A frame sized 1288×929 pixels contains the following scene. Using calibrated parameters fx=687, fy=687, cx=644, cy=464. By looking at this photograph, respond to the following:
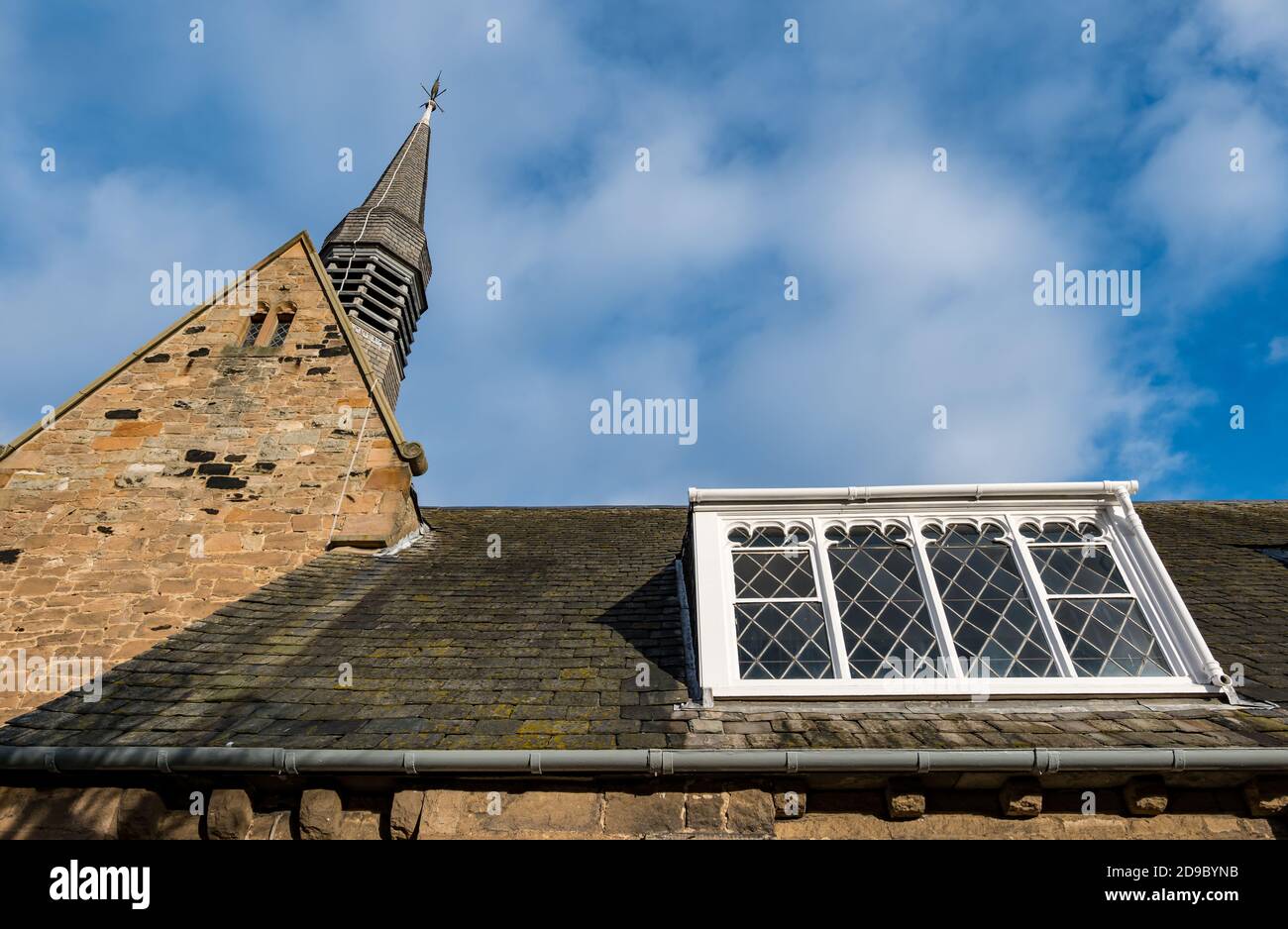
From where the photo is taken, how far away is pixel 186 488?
26.8 ft

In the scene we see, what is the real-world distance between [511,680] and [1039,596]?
4.29 m

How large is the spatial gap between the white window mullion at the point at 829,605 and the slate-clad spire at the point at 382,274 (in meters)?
8.76

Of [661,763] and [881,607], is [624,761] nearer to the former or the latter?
[661,763]

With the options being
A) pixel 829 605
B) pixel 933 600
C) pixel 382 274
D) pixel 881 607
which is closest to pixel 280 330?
pixel 382 274

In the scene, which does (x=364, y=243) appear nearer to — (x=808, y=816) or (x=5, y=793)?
(x=5, y=793)

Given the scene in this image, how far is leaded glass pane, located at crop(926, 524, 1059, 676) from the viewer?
525cm

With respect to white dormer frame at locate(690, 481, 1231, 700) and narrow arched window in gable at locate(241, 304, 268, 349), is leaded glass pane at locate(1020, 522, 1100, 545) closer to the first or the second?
white dormer frame at locate(690, 481, 1231, 700)

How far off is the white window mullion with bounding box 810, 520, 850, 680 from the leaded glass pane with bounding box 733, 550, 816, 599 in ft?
0.30

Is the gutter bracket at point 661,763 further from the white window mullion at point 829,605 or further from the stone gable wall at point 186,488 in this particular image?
the stone gable wall at point 186,488

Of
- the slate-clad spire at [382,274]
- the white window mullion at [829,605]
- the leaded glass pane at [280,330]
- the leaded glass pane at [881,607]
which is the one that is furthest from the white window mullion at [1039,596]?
the slate-clad spire at [382,274]

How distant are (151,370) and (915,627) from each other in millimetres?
9902

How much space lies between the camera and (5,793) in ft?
14.6

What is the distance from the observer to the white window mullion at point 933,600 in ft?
16.9

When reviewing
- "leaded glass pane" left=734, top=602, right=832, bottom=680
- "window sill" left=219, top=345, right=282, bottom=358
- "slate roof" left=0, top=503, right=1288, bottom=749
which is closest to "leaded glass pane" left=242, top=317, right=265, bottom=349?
"window sill" left=219, top=345, right=282, bottom=358
